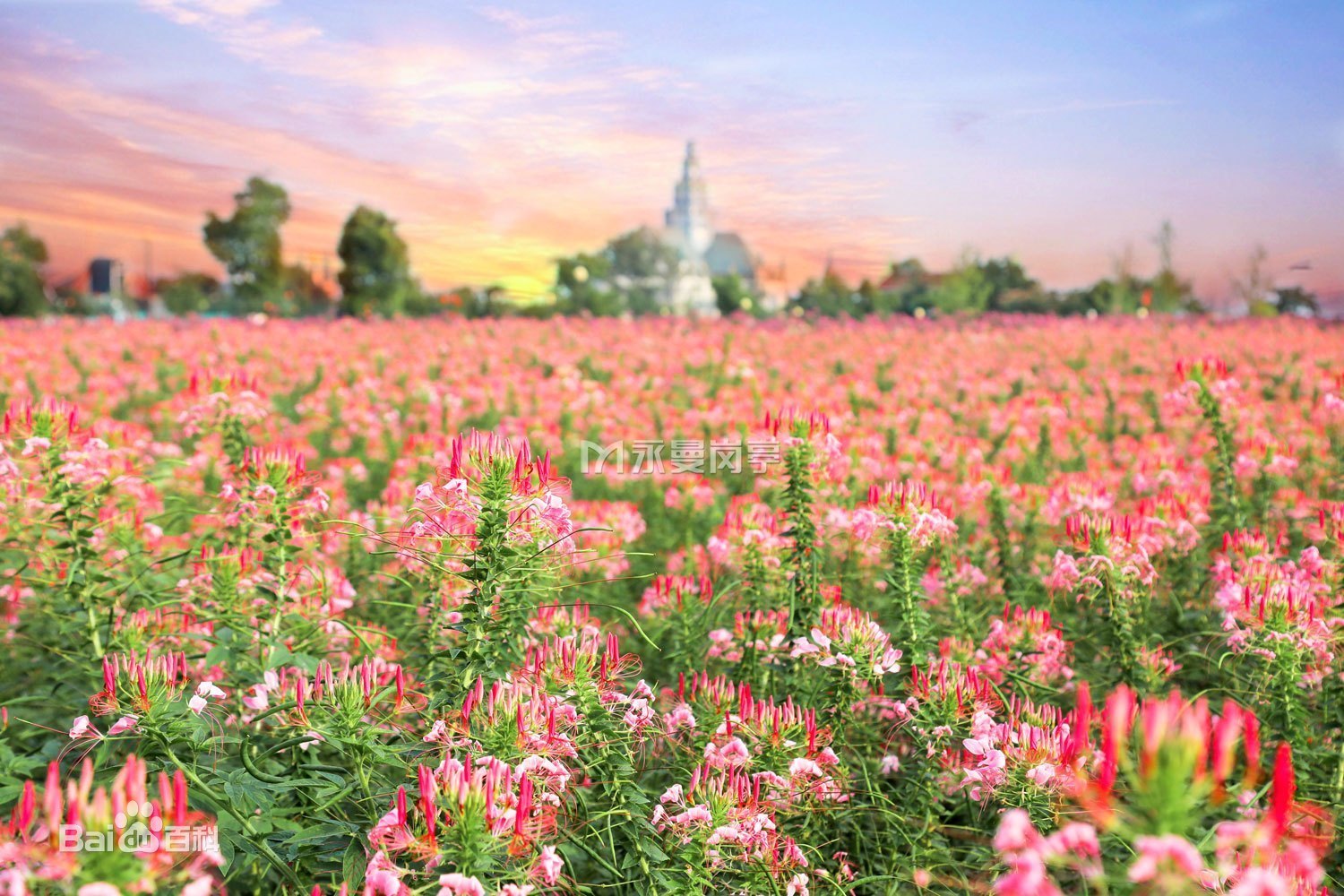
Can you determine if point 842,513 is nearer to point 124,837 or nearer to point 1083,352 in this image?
point 124,837

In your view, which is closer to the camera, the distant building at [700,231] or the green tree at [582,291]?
the green tree at [582,291]

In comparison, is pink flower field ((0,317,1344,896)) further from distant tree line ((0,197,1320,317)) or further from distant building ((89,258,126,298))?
distant building ((89,258,126,298))

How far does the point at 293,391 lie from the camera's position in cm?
977

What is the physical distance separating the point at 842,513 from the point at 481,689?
5.57ft

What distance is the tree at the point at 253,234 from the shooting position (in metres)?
34.8

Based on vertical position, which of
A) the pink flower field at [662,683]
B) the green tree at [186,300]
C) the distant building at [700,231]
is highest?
the distant building at [700,231]

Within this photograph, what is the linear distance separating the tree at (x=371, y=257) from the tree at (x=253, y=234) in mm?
7871

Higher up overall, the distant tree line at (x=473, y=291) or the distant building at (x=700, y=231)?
the distant building at (x=700, y=231)

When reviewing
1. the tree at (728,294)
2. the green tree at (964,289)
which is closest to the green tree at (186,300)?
the tree at (728,294)

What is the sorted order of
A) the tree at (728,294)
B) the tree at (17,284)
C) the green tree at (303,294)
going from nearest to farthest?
the green tree at (303,294), the tree at (728,294), the tree at (17,284)

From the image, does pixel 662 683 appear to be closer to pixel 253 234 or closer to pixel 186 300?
pixel 186 300

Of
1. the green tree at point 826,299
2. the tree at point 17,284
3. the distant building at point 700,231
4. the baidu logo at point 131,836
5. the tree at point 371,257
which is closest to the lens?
the baidu logo at point 131,836

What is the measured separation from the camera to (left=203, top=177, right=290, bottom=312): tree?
34.8 m

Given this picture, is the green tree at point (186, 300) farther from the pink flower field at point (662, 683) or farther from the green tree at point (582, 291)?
the pink flower field at point (662, 683)
